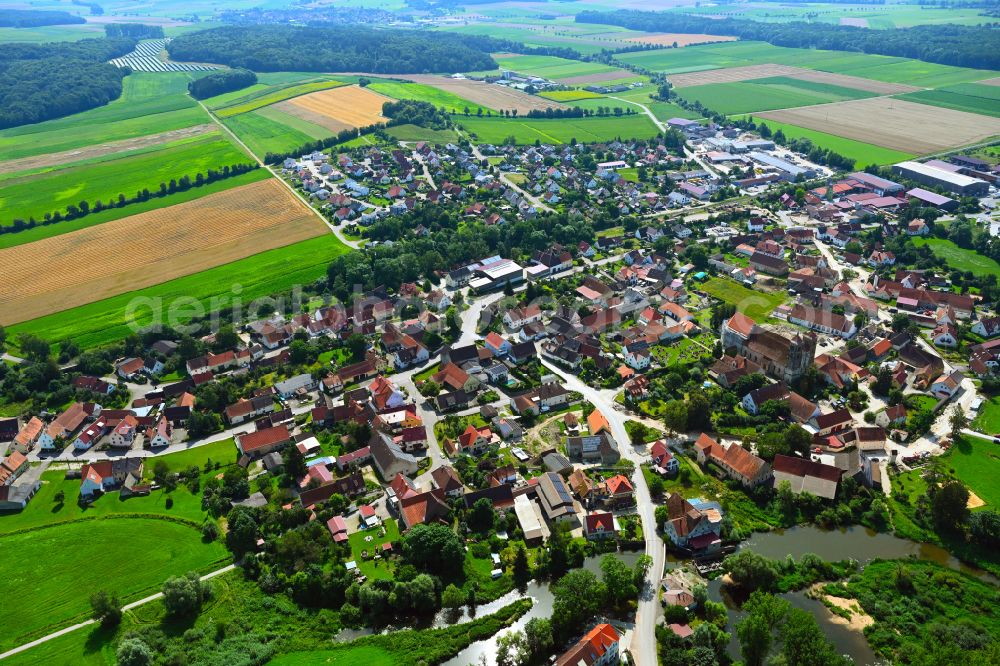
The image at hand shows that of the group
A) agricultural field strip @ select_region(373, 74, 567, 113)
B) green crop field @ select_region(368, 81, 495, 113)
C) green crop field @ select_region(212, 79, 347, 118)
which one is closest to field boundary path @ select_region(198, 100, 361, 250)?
green crop field @ select_region(212, 79, 347, 118)

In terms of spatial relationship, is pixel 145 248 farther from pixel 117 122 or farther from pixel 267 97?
pixel 267 97

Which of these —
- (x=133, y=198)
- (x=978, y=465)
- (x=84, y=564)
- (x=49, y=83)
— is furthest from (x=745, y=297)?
(x=49, y=83)

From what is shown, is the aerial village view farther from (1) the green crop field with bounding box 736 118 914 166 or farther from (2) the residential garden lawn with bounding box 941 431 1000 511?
(1) the green crop field with bounding box 736 118 914 166

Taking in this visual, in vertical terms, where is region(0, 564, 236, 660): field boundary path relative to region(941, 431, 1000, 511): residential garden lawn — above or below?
below

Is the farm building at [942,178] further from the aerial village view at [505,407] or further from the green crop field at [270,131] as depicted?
the green crop field at [270,131]

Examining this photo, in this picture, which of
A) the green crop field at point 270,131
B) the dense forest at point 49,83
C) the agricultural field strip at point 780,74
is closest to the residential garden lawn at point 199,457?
the green crop field at point 270,131

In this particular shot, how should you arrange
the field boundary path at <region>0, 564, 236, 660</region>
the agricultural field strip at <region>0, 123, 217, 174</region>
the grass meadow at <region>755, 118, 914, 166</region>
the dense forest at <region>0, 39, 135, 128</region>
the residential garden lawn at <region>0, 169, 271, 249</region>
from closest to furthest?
1. the field boundary path at <region>0, 564, 236, 660</region>
2. the residential garden lawn at <region>0, 169, 271, 249</region>
3. the grass meadow at <region>755, 118, 914, 166</region>
4. the agricultural field strip at <region>0, 123, 217, 174</region>
5. the dense forest at <region>0, 39, 135, 128</region>

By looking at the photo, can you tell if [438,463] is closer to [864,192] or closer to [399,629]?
[399,629]
